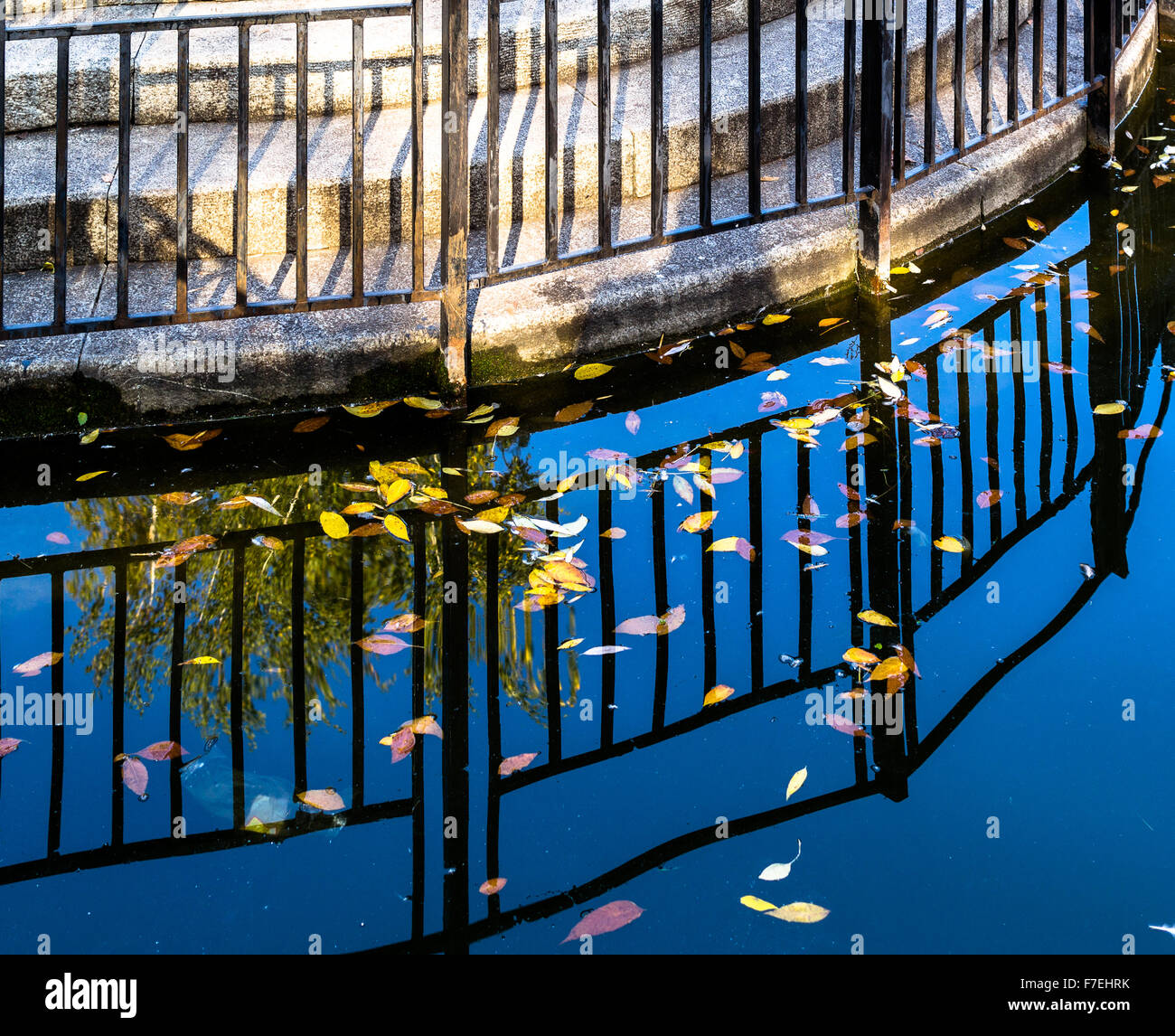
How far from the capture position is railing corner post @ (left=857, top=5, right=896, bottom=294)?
5.37 meters

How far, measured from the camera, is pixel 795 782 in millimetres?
3307

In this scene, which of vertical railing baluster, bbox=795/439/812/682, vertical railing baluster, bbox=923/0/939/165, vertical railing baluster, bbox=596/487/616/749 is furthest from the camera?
vertical railing baluster, bbox=923/0/939/165

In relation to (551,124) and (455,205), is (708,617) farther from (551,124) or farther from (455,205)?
(551,124)

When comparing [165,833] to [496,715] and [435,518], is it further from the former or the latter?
[435,518]

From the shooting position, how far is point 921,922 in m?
2.92

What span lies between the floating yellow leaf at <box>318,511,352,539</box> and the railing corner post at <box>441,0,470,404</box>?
0.82m

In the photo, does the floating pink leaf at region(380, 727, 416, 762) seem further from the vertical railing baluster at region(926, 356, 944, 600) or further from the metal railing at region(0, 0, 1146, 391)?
the metal railing at region(0, 0, 1146, 391)

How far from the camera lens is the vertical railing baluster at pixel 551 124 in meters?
4.61

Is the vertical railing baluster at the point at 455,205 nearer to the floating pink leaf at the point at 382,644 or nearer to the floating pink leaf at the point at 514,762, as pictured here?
the floating pink leaf at the point at 382,644

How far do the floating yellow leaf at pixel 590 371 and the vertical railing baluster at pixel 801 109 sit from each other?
1.04 meters

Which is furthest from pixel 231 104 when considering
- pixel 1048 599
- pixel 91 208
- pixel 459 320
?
pixel 1048 599

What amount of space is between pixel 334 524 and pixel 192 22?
1681 mm

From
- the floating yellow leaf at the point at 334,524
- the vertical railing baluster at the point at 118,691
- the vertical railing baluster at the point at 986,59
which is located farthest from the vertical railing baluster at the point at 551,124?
the vertical railing baluster at the point at 986,59

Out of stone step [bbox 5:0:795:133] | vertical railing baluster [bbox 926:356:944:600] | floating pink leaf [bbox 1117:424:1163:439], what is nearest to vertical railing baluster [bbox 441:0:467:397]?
stone step [bbox 5:0:795:133]
